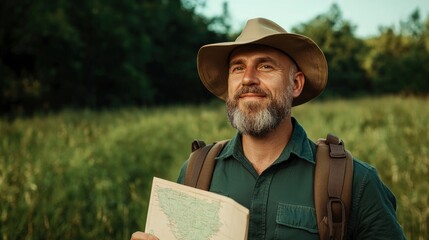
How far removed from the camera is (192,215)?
1633 mm

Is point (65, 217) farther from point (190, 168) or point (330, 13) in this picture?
point (330, 13)

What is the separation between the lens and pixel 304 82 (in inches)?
91.4

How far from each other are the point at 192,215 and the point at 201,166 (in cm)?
49

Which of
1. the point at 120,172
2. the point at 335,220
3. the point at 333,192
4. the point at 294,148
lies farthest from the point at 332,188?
the point at 120,172

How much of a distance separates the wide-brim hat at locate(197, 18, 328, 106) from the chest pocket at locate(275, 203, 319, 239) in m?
0.73

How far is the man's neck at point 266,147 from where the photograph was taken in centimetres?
206

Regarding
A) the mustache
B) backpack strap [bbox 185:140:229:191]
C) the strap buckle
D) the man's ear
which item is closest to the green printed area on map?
backpack strap [bbox 185:140:229:191]

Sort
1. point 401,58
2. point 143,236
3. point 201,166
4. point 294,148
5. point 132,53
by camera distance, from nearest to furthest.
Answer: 1. point 143,236
2. point 294,148
3. point 201,166
4. point 132,53
5. point 401,58

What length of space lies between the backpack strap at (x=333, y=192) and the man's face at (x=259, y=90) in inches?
12.5

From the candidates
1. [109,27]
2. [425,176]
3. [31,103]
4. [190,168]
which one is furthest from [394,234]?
[109,27]

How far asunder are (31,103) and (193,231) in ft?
70.7

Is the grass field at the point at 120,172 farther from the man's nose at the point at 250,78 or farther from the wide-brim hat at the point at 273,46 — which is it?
the man's nose at the point at 250,78

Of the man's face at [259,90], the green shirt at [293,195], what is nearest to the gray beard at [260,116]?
the man's face at [259,90]

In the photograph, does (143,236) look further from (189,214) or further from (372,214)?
(372,214)
